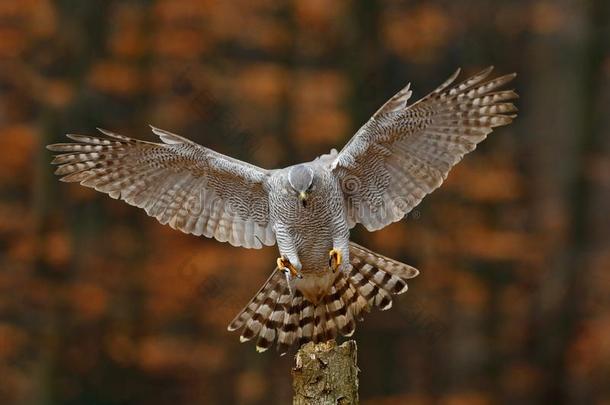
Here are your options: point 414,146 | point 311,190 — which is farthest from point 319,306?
point 414,146

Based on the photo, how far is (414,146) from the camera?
5008 mm

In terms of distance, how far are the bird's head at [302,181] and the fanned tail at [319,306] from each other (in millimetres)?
615

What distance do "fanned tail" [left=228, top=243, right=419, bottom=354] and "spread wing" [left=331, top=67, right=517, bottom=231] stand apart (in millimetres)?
324

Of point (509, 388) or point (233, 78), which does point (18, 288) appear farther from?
point (509, 388)

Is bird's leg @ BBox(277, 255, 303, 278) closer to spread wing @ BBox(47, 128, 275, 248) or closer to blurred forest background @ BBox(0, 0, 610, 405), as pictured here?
spread wing @ BBox(47, 128, 275, 248)

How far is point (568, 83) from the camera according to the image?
9430mm

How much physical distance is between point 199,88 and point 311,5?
1522 millimetres

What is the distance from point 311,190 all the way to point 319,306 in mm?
696

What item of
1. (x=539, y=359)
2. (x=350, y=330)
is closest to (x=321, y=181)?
(x=350, y=330)

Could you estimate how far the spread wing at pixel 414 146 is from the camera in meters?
4.86

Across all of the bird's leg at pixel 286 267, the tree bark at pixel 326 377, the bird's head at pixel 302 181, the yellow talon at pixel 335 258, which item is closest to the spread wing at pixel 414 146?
the bird's head at pixel 302 181

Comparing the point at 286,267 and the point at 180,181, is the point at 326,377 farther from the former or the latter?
the point at 180,181

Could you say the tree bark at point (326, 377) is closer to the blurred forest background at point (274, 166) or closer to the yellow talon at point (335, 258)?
the yellow talon at point (335, 258)

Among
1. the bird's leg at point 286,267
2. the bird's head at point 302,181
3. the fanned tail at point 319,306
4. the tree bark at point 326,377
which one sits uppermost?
the bird's head at point 302,181
